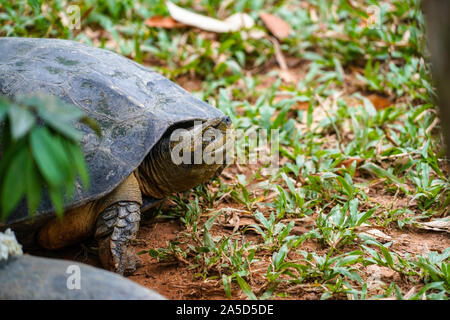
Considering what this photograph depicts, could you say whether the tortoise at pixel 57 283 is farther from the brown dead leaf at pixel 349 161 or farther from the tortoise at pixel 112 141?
the brown dead leaf at pixel 349 161

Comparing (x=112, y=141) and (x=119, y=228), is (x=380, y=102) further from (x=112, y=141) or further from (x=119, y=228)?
(x=119, y=228)

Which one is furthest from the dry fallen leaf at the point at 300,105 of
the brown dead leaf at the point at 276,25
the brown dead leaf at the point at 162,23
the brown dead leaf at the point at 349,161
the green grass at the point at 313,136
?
the brown dead leaf at the point at 162,23

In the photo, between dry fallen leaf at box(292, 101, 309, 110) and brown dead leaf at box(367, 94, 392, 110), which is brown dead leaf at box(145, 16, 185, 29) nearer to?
dry fallen leaf at box(292, 101, 309, 110)

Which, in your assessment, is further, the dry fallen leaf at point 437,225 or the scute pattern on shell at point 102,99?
the dry fallen leaf at point 437,225

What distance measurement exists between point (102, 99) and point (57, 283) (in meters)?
1.35

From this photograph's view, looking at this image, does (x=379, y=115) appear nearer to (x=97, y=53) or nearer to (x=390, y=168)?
(x=390, y=168)

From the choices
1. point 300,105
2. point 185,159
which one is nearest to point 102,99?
point 185,159

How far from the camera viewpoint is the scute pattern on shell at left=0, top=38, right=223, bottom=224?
9.42 feet

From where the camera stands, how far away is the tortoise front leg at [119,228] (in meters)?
2.88

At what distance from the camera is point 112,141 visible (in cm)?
296

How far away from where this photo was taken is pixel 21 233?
2.83 metres

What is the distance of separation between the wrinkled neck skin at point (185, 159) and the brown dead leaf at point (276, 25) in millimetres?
3061

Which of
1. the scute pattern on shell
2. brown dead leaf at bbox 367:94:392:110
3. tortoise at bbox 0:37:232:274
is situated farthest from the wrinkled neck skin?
brown dead leaf at bbox 367:94:392:110

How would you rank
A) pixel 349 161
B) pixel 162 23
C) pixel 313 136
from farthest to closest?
pixel 162 23 → pixel 313 136 → pixel 349 161
